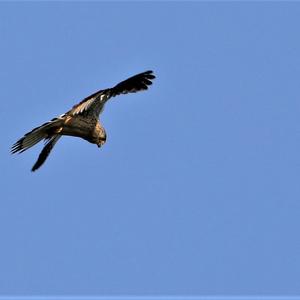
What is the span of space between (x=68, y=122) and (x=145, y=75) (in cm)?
177

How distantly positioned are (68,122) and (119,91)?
118 centimetres

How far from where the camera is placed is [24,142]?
75.8 feet

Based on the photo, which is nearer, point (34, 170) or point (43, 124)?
point (43, 124)

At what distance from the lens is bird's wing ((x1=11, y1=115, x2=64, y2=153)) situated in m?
23.0

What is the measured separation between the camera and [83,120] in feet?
77.7

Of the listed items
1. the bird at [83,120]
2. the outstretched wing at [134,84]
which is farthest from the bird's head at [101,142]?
the outstretched wing at [134,84]

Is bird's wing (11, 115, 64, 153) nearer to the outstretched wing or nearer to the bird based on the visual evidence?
the bird

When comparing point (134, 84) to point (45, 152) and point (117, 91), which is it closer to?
point (117, 91)

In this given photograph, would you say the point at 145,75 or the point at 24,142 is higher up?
the point at 145,75

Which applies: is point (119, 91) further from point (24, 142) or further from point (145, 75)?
point (24, 142)

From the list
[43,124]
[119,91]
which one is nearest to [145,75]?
[119,91]

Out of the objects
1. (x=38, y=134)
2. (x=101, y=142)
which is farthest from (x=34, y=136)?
(x=101, y=142)

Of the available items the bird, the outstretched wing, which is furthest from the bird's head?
the outstretched wing

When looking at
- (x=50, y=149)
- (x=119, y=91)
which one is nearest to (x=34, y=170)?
(x=50, y=149)
